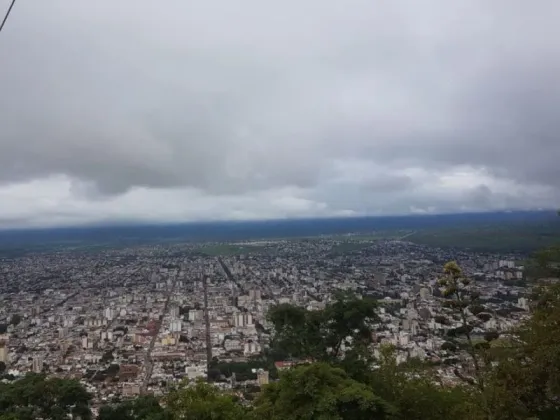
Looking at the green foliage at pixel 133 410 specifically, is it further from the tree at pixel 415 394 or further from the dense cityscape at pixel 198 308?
the tree at pixel 415 394

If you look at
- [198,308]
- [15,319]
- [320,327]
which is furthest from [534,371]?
[15,319]

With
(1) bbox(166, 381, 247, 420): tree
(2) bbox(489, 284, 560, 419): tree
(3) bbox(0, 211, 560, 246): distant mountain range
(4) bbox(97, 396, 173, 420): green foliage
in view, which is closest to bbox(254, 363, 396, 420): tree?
(1) bbox(166, 381, 247, 420): tree

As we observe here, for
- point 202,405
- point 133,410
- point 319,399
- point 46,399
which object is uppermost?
point 319,399

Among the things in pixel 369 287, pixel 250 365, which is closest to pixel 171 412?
pixel 250 365

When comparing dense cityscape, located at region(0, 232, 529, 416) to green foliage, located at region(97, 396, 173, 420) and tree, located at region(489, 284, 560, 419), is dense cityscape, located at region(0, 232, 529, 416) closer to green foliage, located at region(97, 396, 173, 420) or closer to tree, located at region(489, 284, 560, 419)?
tree, located at region(489, 284, 560, 419)

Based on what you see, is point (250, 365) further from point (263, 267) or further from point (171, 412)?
point (263, 267)

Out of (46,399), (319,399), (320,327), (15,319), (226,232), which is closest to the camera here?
(319,399)

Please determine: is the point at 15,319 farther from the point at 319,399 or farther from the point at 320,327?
the point at 319,399
